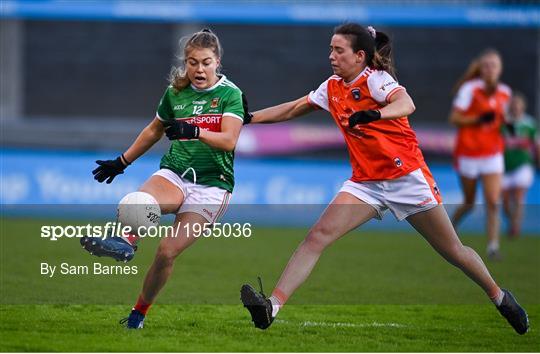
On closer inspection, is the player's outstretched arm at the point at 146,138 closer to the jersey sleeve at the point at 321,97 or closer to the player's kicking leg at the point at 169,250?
the player's kicking leg at the point at 169,250

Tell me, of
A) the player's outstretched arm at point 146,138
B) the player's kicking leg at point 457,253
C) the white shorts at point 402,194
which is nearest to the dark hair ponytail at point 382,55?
the white shorts at point 402,194

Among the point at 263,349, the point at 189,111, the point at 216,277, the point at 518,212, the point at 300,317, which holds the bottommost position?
the point at 518,212

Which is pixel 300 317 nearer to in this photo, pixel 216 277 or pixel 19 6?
pixel 216 277

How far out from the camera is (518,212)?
18.0 metres

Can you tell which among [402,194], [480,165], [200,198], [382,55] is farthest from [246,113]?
[480,165]

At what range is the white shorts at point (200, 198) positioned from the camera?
26.6 feet

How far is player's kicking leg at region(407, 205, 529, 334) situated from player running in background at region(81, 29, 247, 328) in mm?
1418

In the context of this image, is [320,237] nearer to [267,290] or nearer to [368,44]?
[368,44]

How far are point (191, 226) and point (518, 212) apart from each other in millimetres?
10991

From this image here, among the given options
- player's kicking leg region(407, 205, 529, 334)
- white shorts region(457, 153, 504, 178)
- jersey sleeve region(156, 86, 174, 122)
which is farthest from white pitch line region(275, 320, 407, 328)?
white shorts region(457, 153, 504, 178)

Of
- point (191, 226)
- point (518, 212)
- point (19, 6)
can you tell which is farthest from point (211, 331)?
point (19, 6)

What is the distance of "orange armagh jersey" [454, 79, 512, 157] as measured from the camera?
47.2ft

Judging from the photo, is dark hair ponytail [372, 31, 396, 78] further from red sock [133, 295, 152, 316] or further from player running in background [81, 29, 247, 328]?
red sock [133, 295, 152, 316]

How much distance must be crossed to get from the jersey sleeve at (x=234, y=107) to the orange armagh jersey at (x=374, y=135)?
69 cm
